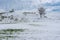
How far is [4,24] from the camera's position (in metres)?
1.55

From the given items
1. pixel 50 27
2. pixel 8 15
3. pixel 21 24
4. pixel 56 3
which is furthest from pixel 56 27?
pixel 8 15

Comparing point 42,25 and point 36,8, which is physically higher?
point 36,8

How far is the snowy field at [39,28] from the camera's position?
152 cm

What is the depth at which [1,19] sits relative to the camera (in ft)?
5.16

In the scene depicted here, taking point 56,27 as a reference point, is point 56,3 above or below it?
above

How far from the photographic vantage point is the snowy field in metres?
1.52

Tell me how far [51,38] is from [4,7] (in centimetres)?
72

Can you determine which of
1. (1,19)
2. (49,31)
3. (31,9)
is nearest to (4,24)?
(1,19)

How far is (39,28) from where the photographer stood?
5.06 feet

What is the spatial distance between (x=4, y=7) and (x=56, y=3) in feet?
2.20

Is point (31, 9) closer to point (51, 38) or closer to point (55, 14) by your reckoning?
point (55, 14)

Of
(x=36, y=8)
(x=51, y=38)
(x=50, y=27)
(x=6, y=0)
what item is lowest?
(x=51, y=38)

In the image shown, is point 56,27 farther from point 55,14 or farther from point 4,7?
point 4,7

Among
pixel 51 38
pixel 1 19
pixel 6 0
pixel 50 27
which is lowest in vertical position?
pixel 51 38
